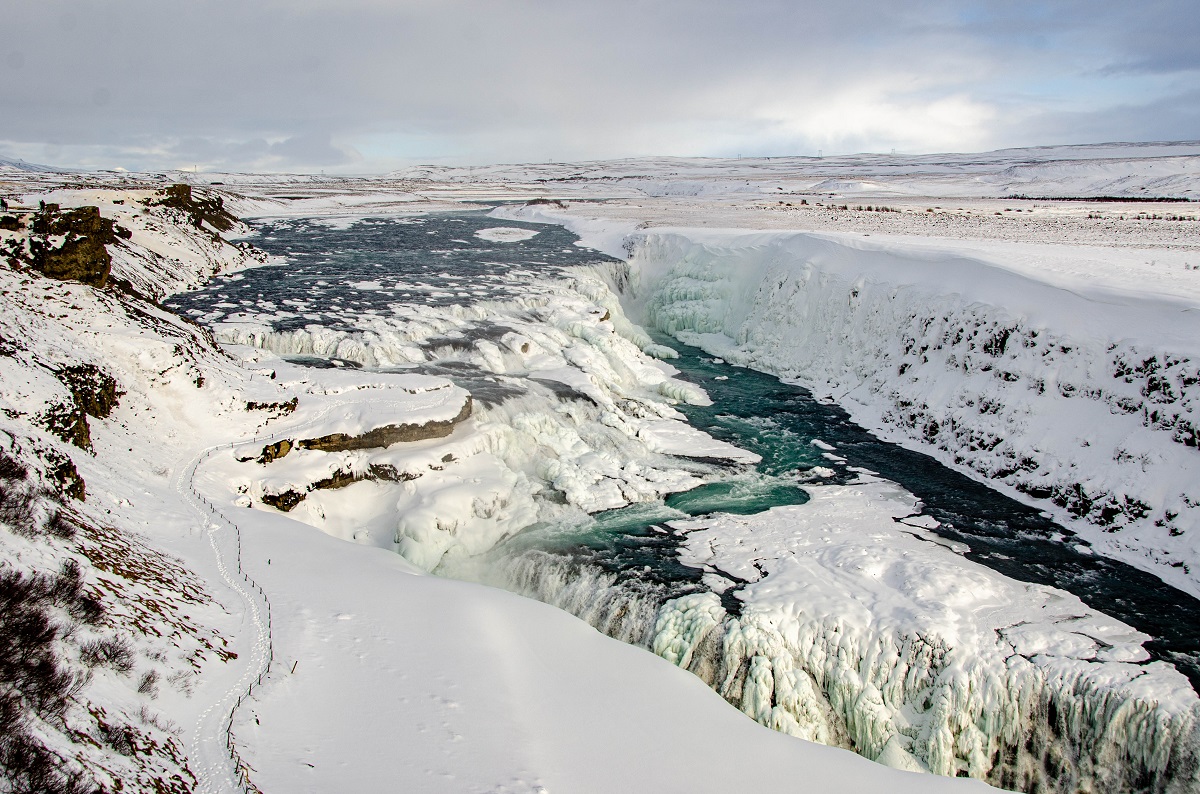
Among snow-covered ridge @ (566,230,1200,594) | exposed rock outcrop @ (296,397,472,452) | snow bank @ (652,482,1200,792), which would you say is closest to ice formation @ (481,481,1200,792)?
snow bank @ (652,482,1200,792)

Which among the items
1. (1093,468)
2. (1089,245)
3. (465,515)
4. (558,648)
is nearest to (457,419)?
(465,515)

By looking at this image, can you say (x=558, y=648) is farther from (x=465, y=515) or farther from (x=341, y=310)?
(x=341, y=310)

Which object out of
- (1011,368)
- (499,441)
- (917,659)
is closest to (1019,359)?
(1011,368)

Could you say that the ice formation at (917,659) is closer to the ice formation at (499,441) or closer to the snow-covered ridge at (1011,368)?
the ice formation at (499,441)

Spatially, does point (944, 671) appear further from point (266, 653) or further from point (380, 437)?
point (380, 437)

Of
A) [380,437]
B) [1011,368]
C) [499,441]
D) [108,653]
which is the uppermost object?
[1011,368]

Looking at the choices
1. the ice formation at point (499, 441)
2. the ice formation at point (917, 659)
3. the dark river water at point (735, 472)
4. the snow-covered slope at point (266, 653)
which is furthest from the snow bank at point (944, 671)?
the ice formation at point (499, 441)
